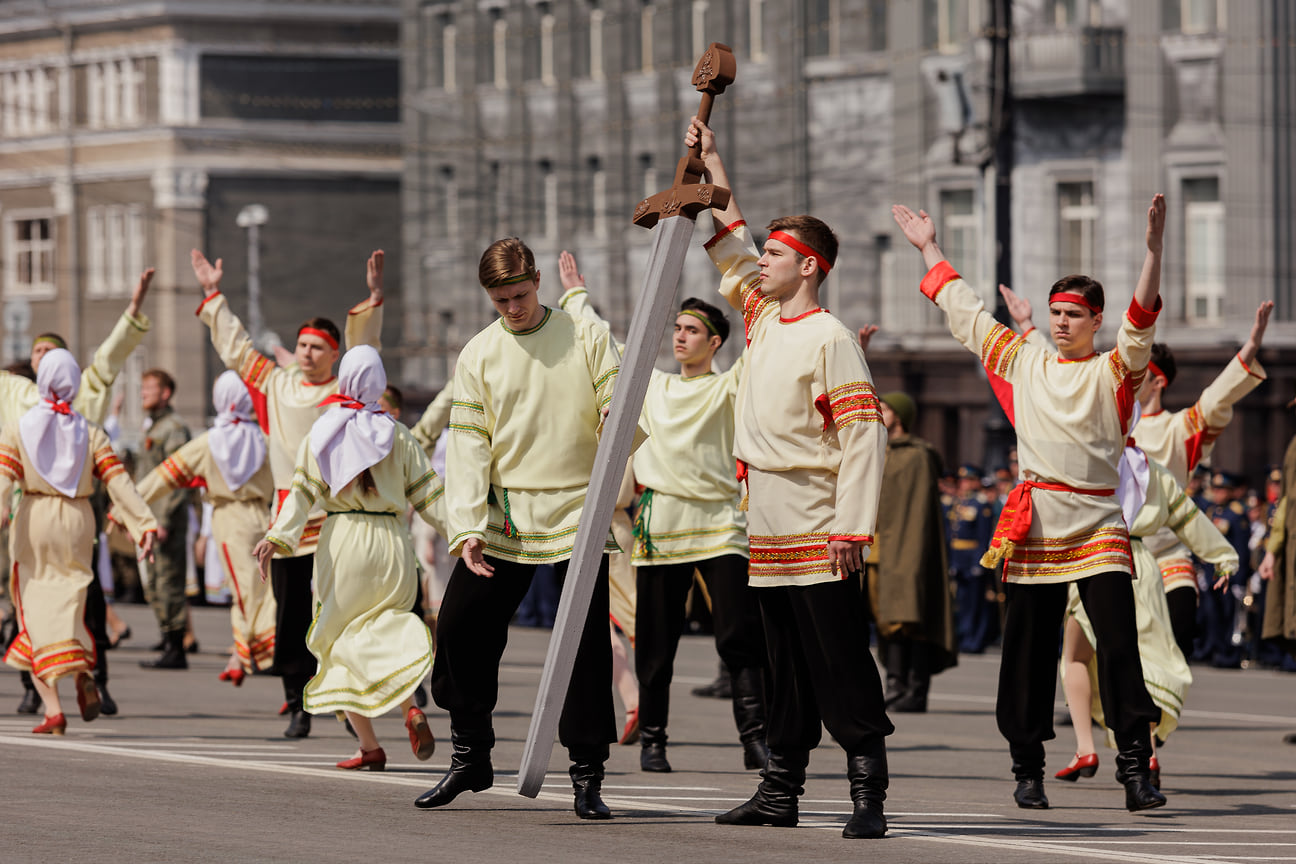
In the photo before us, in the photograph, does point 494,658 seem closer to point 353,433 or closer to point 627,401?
point 627,401

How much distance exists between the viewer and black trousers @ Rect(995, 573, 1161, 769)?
996 centimetres

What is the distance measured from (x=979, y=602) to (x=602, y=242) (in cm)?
2480

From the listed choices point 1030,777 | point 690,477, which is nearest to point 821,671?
point 1030,777

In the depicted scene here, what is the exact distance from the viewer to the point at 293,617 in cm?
1230

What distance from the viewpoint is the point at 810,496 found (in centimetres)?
887

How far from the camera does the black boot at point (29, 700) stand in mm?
13625

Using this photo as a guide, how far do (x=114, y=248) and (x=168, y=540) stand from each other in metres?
41.4

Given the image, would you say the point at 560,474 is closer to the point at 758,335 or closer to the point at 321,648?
the point at 758,335

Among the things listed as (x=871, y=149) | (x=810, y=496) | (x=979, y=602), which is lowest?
(x=979, y=602)

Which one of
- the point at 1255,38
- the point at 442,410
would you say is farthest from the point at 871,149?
the point at 442,410

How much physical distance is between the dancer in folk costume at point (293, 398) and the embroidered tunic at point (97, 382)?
0.57 meters

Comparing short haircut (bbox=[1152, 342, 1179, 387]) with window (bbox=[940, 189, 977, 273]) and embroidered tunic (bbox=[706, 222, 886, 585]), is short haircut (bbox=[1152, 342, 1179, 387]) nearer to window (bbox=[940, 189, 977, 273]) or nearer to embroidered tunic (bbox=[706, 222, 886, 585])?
embroidered tunic (bbox=[706, 222, 886, 585])

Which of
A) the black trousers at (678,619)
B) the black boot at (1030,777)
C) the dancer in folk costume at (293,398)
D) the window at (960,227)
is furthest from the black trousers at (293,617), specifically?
the window at (960,227)

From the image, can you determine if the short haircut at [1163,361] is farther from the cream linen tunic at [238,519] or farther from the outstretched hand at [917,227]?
the cream linen tunic at [238,519]
